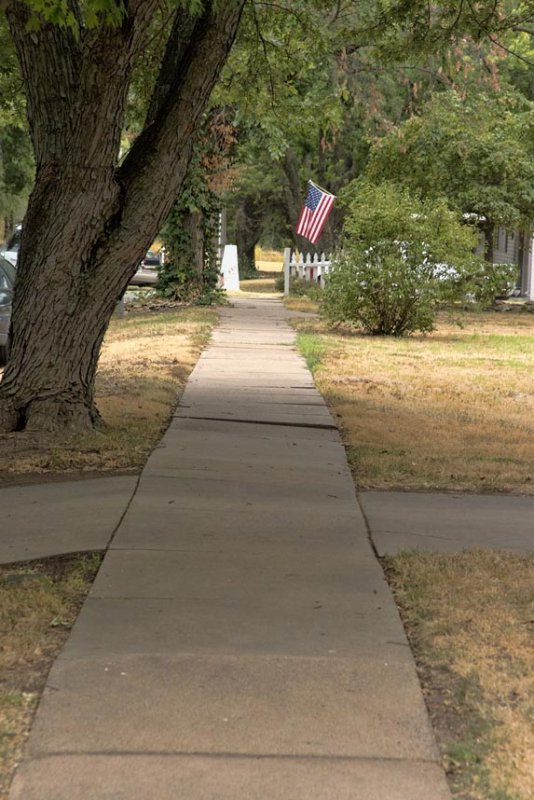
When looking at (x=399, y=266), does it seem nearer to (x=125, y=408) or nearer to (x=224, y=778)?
(x=125, y=408)

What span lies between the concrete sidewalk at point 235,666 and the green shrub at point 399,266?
38.1 ft

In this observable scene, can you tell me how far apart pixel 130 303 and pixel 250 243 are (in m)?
32.5

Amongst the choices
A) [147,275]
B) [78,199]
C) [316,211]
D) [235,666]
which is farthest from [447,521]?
[147,275]

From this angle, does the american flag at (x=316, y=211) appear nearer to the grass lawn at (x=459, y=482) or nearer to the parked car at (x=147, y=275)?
the parked car at (x=147, y=275)

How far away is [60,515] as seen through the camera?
654 centimetres

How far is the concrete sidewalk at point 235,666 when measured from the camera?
131 inches

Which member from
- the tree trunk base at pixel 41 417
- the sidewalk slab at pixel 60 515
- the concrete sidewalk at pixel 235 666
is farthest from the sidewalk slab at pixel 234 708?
the tree trunk base at pixel 41 417

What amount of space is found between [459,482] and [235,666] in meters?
3.98

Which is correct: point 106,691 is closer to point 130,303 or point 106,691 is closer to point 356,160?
point 130,303

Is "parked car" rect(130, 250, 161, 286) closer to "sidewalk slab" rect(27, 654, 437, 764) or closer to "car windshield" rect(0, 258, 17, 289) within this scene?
"car windshield" rect(0, 258, 17, 289)

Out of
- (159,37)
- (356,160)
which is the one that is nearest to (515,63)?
(356,160)

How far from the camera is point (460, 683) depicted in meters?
4.10

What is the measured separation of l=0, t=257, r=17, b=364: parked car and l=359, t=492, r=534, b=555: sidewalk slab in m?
9.31

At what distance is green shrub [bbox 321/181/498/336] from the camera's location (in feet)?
61.7
